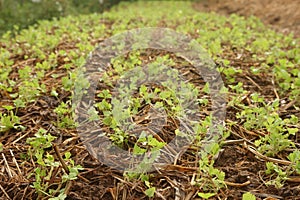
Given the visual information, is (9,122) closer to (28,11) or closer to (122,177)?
(122,177)

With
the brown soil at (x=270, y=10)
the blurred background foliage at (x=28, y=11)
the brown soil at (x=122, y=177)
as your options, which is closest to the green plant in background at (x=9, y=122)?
the brown soil at (x=122, y=177)

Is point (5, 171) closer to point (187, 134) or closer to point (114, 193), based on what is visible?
point (114, 193)

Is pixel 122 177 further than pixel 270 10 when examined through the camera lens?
No

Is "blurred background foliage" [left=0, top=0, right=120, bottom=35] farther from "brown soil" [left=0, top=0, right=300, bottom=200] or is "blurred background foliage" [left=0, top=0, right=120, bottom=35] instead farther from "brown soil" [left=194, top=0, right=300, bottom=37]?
"brown soil" [left=0, top=0, right=300, bottom=200]

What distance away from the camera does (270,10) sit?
6.43m

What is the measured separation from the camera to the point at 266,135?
1.97m

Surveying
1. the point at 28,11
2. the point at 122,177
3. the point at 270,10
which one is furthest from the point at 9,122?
the point at 270,10

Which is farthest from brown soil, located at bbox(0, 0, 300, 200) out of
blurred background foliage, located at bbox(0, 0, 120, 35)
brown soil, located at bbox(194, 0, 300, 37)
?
brown soil, located at bbox(194, 0, 300, 37)

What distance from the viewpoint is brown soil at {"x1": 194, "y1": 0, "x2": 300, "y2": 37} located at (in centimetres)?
562

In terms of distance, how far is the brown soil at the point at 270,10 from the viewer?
5.62m

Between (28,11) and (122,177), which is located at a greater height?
(28,11)

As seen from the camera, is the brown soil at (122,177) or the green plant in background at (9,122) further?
the green plant in background at (9,122)

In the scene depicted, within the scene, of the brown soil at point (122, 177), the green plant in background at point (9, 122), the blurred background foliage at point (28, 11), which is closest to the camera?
the brown soil at point (122, 177)

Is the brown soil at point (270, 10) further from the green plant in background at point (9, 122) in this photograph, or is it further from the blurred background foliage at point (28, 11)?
the green plant in background at point (9, 122)
